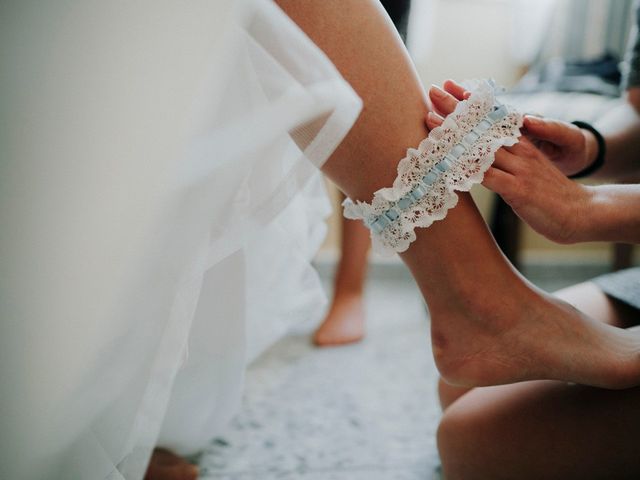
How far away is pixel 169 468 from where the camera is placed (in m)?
0.62

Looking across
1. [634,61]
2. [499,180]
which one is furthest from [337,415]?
[634,61]

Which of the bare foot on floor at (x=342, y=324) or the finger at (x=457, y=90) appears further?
the bare foot on floor at (x=342, y=324)

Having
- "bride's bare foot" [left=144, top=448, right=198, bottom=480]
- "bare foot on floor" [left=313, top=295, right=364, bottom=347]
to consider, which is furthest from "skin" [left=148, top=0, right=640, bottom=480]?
"bare foot on floor" [left=313, top=295, right=364, bottom=347]

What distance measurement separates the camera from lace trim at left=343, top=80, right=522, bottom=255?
464 mm

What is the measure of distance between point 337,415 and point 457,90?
524mm

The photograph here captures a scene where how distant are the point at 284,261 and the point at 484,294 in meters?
0.24

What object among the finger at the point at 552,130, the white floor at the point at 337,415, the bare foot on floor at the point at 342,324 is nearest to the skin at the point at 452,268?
the finger at the point at 552,130

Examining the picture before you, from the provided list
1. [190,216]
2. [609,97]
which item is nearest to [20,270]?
[190,216]

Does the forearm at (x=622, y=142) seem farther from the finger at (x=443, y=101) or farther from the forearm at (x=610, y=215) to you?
the finger at (x=443, y=101)

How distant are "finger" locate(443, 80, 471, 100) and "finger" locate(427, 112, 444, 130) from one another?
50 millimetres

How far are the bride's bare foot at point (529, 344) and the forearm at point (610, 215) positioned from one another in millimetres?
82

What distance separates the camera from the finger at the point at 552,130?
54cm

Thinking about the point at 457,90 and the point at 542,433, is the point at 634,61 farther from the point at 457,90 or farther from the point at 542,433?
the point at 542,433

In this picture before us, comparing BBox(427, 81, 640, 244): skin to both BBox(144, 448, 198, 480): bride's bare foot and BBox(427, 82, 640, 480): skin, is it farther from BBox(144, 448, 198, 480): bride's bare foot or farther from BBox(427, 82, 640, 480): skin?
BBox(144, 448, 198, 480): bride's bare foot
